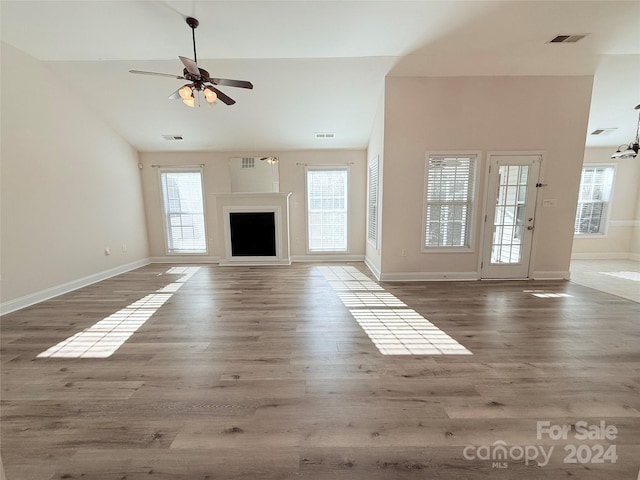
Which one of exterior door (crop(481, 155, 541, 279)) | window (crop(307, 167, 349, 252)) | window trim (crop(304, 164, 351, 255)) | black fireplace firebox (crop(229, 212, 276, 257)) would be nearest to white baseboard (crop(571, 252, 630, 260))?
exterior door (crop(481, 155, 541, 279))

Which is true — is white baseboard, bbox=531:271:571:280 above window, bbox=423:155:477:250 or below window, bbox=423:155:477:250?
below

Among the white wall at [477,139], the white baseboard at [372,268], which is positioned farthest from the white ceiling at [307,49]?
the white baseboard at [372,268]

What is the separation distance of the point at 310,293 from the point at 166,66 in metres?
3.86

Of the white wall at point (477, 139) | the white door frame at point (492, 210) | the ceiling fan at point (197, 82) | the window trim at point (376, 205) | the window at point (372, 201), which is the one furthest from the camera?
the window at point (372, 201)

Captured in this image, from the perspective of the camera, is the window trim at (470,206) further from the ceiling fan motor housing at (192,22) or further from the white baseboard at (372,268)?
the ceiling fan motor housing at (192,22)

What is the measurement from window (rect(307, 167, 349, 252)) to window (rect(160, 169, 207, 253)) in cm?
255

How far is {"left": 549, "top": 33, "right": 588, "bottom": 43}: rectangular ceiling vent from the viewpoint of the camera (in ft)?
10.2

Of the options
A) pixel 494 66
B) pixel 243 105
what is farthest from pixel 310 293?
pixel 494 66

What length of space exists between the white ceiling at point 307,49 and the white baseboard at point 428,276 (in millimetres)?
2908

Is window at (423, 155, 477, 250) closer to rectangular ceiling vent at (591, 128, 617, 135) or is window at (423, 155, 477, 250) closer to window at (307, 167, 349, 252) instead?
window at (307, 167, 349, 252)

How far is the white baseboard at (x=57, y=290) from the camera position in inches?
124

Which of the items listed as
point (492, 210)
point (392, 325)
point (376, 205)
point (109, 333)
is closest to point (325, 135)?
point (376, 205)

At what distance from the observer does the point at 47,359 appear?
7.07 feet

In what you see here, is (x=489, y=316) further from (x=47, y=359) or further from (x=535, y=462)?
(x=47, y=359)
